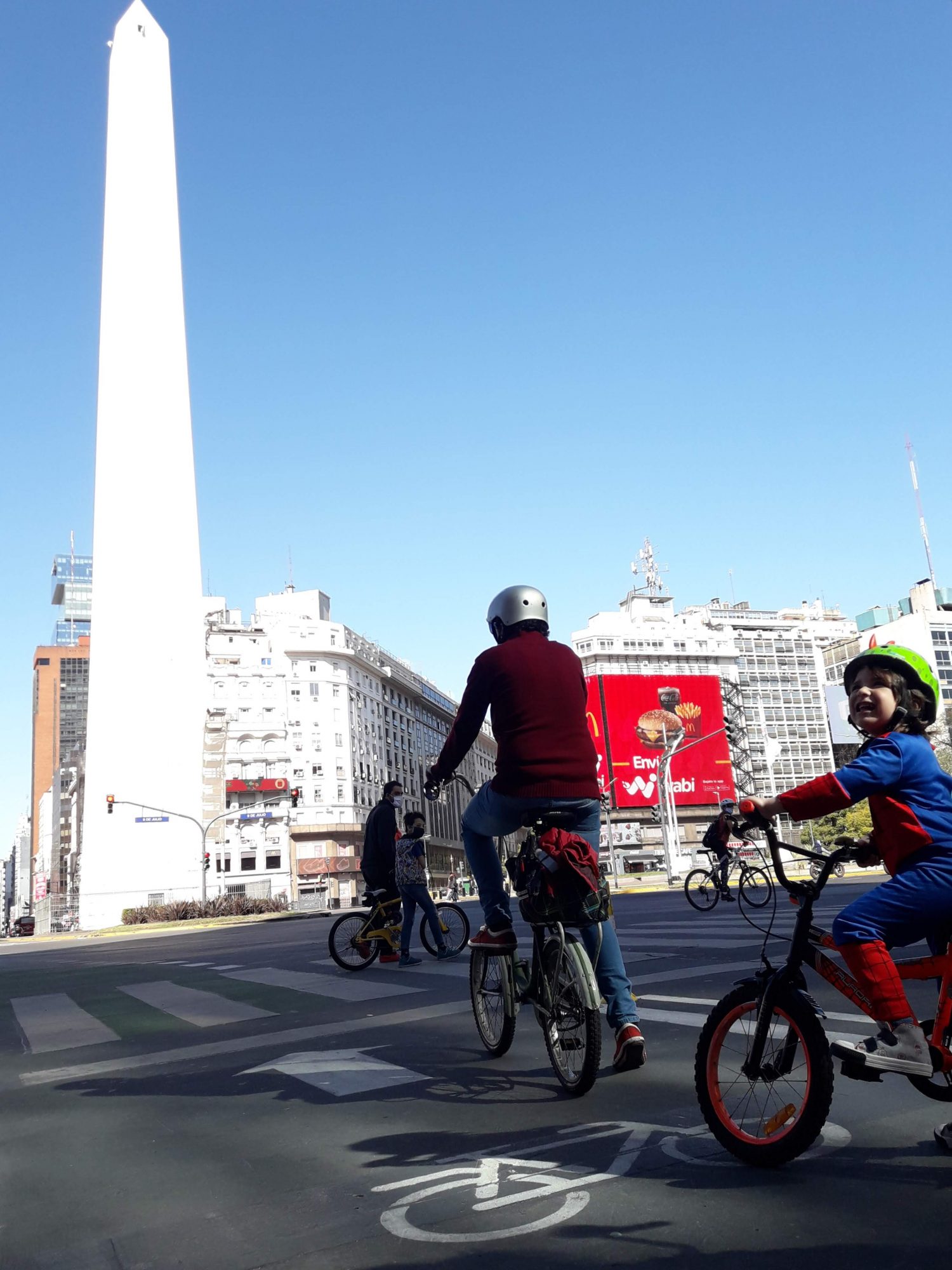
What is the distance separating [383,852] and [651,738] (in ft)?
328

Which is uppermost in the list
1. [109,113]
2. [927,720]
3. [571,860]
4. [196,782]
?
[109,113]

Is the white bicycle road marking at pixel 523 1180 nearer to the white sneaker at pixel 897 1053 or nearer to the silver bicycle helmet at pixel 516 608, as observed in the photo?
the white sneaker at pixel 897 1053

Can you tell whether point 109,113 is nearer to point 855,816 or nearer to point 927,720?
point 927,720

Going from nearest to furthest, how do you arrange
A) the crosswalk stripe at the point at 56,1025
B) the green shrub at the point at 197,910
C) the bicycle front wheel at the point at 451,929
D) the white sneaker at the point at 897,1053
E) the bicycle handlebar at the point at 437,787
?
the white sneaker at the point at 897,1053 → the bicycle handlebar at the point at 437,787 → the crosswalk stripe at the point at 56,1025 → the bicycle front wheel at the point at 451,929 → the green shrub at the point at 197,910

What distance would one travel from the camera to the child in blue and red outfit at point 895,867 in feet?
9.40

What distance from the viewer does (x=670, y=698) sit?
102 meters

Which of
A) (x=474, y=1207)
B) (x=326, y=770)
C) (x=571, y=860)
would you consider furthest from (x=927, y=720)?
(x=326, y=770)

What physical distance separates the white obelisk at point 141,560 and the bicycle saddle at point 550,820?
1812 inches

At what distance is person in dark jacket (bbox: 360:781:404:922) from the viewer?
991cm

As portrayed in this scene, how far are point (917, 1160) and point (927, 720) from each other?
46.7 inches

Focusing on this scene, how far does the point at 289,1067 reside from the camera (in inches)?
198

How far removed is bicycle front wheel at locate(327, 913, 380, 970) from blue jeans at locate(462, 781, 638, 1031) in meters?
5.41

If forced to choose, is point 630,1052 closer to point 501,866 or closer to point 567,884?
point 567,884

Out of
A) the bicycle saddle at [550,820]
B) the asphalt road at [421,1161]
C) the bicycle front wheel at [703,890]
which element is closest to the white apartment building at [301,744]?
the bicycle front wheel at [703,890]
